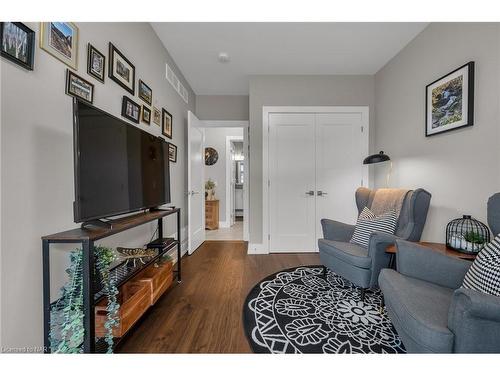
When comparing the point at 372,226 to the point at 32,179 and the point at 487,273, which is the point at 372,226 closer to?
the point at 487,273

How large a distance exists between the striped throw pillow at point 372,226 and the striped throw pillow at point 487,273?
2.77ft

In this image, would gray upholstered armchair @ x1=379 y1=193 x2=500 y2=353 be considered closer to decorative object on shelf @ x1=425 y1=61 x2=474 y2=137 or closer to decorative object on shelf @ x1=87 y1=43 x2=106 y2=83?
decorative object on shelf @ x1=425 y1=61 x2=474 y2=137

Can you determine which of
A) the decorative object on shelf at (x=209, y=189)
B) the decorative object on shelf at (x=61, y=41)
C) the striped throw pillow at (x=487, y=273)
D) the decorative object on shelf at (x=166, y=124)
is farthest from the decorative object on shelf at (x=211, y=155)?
the striped throw pillow at (x=487, y=273)

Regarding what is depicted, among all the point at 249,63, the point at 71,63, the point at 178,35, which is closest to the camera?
the point at 71,63

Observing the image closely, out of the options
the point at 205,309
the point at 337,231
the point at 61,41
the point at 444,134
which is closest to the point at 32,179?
the point at 61,41

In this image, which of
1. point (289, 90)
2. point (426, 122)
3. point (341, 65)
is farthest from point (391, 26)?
point (289, 90)

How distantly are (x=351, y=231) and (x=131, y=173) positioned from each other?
2.09 m

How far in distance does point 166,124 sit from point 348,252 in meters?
2.35

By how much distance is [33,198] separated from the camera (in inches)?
39.8

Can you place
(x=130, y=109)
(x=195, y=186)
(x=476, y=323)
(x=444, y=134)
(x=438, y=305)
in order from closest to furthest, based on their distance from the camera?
(x=476, y=323) < (x=438, y=305) < (x=130, y=109) < (x=444, y=134) < (x=195, y=186)

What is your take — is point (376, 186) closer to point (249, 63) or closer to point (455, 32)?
point (455, 32)

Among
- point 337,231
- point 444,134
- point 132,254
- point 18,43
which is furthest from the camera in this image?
point 337,231

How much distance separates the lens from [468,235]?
1487 mm

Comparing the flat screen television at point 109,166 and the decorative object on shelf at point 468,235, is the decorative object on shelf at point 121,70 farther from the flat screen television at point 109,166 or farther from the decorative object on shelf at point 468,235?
the decorative object on shelf at point 468,235
